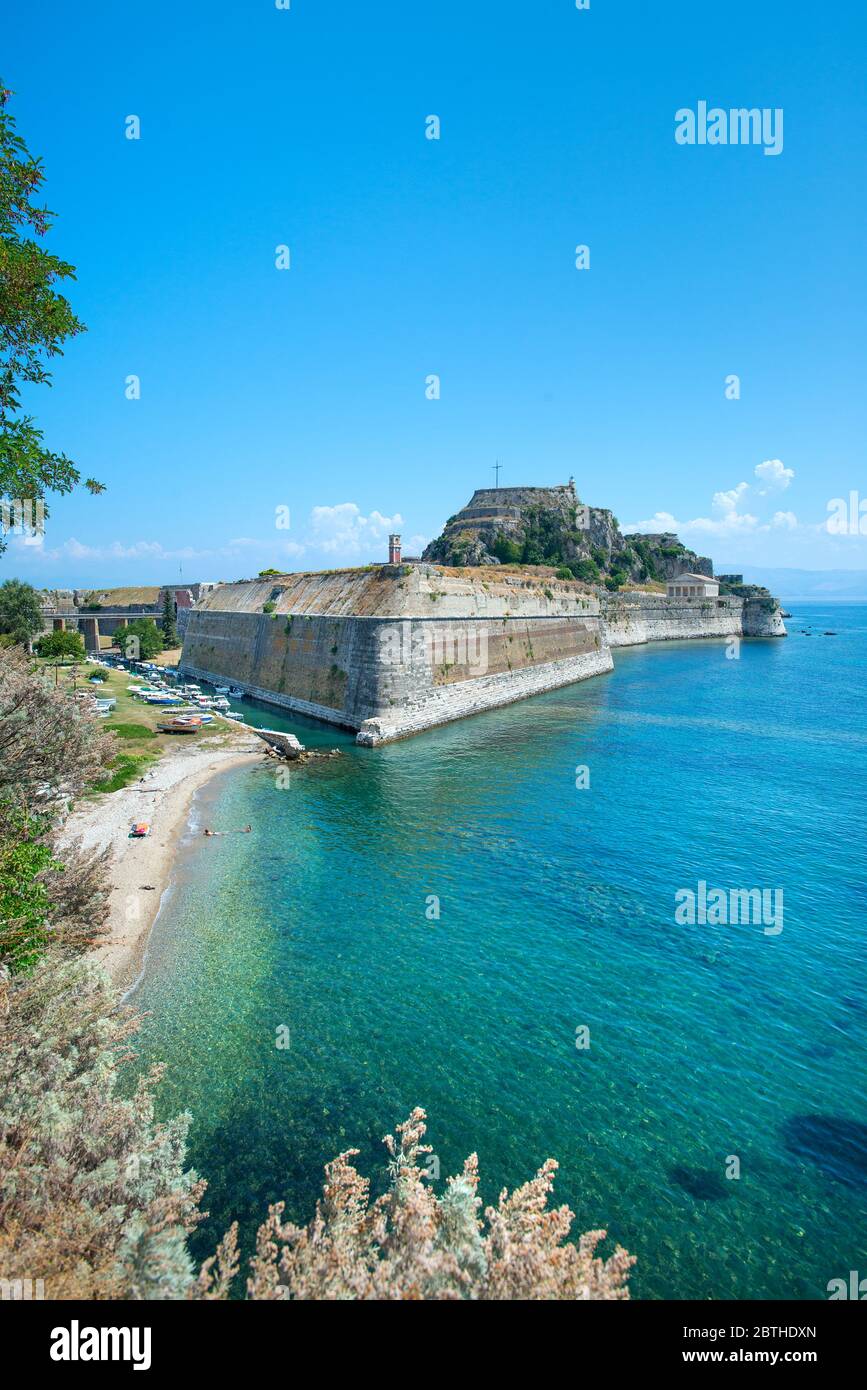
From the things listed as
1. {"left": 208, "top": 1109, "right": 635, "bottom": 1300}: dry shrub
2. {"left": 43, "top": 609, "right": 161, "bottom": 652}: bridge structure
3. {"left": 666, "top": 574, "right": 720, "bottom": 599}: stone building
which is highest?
{"left": 666, "top": 574, "right": 720, "bottom": 599}: stone building

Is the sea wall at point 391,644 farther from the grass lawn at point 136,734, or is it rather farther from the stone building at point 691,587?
the stone building at point 691,587

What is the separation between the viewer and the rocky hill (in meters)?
92.8

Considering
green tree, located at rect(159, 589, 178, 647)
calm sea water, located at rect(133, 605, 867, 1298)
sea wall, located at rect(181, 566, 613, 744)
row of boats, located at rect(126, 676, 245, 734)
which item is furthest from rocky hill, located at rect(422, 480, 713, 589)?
calm sea water, located at rect(133, 605, 867, 1298)

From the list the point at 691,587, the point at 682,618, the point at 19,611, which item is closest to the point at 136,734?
the point at 19,611

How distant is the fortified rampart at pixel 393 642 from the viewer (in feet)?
115

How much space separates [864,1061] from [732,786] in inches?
665

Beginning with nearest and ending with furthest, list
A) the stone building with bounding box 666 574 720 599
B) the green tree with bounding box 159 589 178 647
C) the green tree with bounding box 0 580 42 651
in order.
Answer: the green tree with bounding box 0 580 42 651 → the green tree with bounding box 159 589 178 647 → the stone building with bounding box 666 574 720 599

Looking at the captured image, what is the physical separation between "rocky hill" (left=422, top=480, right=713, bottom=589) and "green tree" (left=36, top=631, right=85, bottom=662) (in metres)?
49.9

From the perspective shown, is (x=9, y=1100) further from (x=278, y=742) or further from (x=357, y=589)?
(x=357, y=589)

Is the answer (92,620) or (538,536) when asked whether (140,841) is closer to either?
(92,620)

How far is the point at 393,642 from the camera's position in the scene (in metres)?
34.1

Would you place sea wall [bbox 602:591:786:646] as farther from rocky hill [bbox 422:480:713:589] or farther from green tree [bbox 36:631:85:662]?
green tree [bbox 36:631:85:662]

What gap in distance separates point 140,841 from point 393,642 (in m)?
16.9
